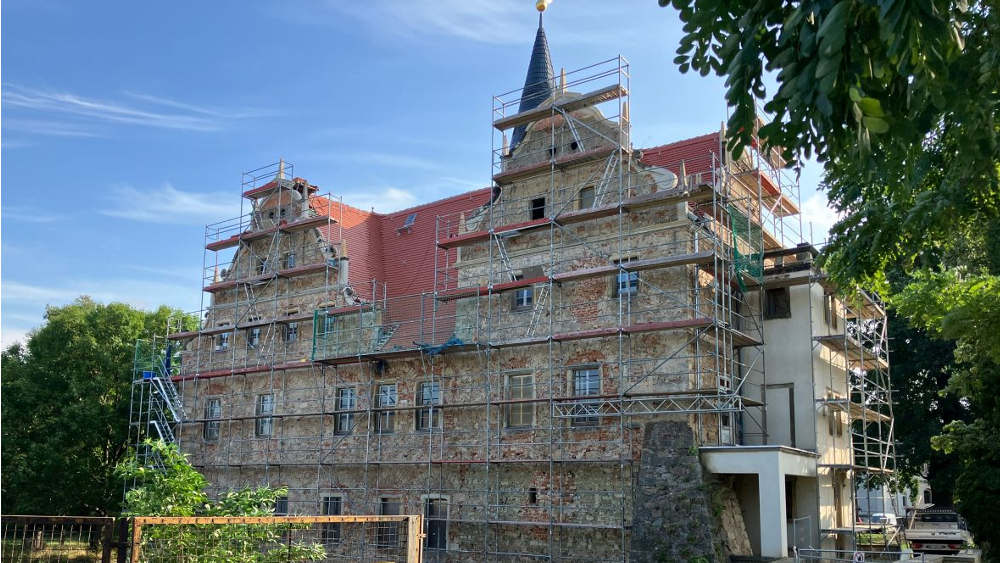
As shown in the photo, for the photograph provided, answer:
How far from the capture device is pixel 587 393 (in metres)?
20.7

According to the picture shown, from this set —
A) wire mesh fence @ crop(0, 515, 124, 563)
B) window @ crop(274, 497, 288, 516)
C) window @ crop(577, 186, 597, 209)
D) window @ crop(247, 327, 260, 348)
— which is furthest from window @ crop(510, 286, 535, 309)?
wire mesh fence @ crop(0, 515, 124, 563)

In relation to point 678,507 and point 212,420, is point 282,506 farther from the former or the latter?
point 678,507

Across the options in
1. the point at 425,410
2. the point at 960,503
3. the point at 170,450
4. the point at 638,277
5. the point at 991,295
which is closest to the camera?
the point at 170,450

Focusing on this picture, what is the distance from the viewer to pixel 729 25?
19.0ft

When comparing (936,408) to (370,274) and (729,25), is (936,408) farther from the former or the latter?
(729,25)

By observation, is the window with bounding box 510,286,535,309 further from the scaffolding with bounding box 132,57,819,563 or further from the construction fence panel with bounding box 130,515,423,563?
the construction fence panel with bounding box 130,515,423,563

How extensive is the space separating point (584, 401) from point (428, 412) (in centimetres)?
500

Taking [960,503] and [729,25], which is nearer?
[729,25]

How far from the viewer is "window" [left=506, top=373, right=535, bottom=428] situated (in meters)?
21.5

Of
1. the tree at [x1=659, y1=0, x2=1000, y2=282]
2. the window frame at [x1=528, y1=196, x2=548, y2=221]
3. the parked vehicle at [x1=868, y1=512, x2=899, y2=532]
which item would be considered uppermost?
the window frame at [x1=528, y1=196, x2=548, y2=221]

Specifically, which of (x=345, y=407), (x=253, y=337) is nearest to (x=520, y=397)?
(x=345, y=407)

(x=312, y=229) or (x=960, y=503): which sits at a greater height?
(x=312, y=229)

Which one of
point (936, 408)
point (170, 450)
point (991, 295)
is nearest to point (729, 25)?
point (170, 450)

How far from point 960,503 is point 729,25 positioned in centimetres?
1725
